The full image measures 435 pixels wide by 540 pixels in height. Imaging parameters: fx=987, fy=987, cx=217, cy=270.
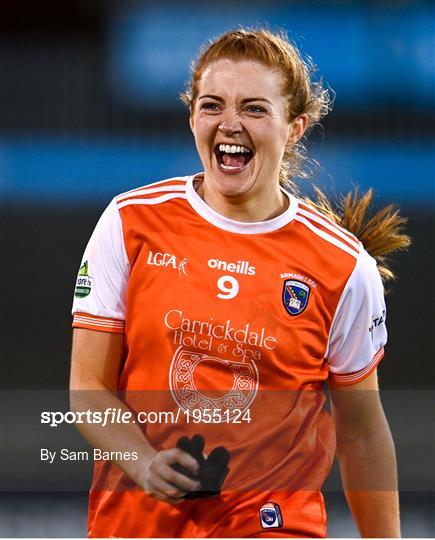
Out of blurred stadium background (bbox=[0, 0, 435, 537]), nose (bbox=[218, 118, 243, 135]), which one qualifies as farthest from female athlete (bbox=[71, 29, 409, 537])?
blurred stadium background (bbox=[0, 0, 435, 537])

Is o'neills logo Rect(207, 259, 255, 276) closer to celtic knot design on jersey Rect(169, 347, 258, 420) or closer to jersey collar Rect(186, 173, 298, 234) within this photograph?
jersey collar Rect(186, 173, 298, 234)

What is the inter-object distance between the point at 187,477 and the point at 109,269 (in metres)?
0.48

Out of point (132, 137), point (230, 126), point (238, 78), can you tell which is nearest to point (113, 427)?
point (230, 126)

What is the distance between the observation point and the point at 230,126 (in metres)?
2.12

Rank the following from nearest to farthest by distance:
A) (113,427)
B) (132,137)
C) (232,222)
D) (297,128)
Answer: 1. (113,427)
2. (232,222)
3. (297,128)
4. (132,137)

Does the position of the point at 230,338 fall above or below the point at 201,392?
above

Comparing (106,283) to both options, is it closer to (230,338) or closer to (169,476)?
(230,338)

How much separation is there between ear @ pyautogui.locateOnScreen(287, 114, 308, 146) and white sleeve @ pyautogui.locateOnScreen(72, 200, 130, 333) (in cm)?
44

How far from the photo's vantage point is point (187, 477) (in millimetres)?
1970

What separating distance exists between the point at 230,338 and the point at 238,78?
0.56m

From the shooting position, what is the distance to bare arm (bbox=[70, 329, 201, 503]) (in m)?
1.97

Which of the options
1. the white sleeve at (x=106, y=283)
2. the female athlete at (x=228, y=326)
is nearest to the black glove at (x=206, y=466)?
the female athlete at (x=228, y=326)

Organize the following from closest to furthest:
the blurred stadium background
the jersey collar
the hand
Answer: the hand → the jersey collar → the blurred stadium background

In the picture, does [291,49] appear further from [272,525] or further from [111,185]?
[111,185]
